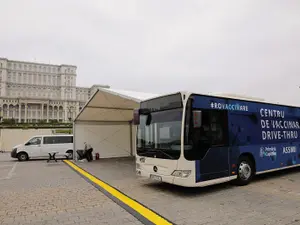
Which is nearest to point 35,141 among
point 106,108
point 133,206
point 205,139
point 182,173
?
point 106,108

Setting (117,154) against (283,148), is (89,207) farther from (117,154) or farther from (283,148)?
(117,154)

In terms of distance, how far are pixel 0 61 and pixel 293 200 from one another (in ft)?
382

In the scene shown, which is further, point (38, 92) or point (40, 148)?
point (38, 92)

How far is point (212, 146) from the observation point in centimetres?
623

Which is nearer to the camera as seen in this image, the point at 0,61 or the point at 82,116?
the point at 82,116

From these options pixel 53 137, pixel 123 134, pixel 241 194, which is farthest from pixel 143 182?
pixel 53 137

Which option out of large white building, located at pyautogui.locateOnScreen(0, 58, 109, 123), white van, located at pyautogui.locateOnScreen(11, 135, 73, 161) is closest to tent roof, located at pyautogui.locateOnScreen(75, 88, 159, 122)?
white van, located at pyautogui.locateOnScreen(11, 135, 73, 161)

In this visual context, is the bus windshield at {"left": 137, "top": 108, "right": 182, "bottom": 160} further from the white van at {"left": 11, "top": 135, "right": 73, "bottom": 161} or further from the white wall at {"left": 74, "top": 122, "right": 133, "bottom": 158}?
the white van at {"left": 11, "top": 135, "right": 73, "bottom": 161}

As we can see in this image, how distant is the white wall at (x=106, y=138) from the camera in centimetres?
1544

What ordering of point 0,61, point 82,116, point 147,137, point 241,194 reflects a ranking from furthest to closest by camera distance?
1. point 0,61
2. point 82,116
3. point 147,137
4. point 241,194

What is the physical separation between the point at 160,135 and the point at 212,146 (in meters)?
1.42

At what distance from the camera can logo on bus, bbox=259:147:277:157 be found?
300 inches

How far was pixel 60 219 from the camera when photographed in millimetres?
4582

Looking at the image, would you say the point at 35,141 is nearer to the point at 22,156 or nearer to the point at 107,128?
the point at 22,156
